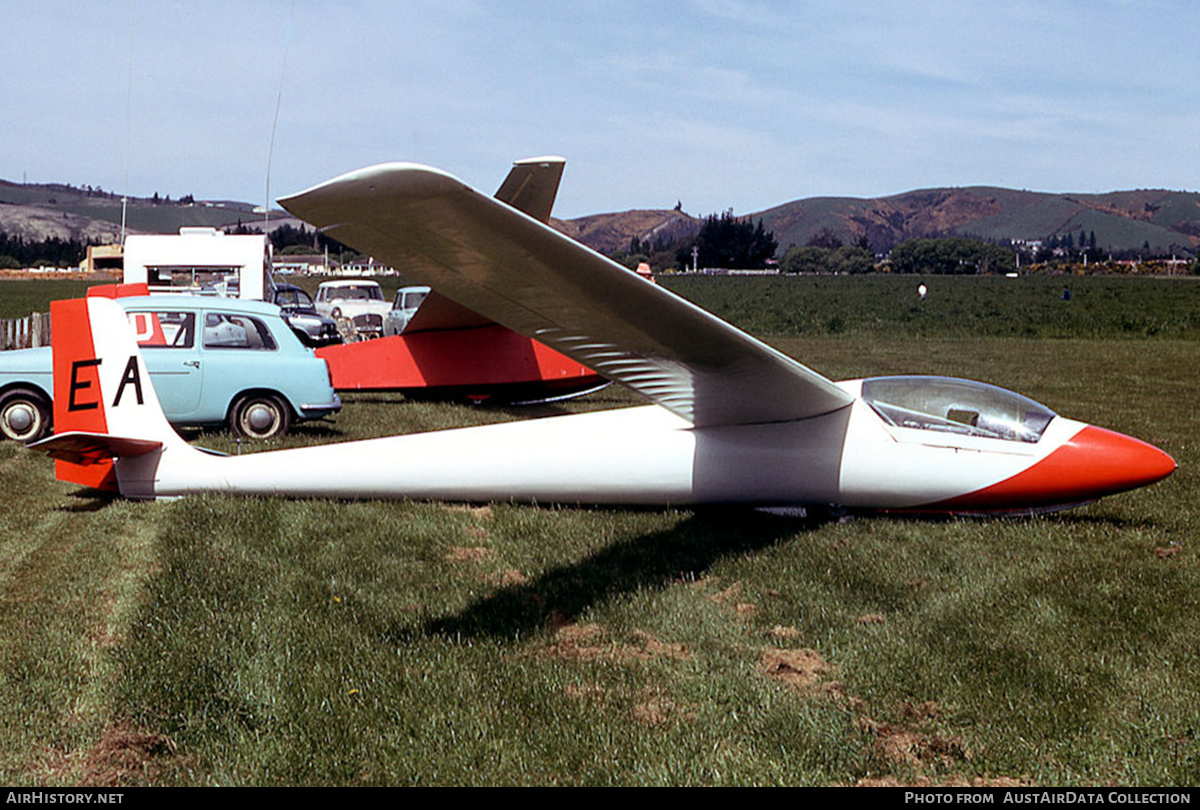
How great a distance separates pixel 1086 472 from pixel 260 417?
8805 millimetres

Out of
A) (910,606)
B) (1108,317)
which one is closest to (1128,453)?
(910,606)

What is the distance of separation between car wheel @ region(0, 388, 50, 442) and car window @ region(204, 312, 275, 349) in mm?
2064

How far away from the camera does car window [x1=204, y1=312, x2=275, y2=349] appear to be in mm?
11186

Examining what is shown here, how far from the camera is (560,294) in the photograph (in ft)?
16.6

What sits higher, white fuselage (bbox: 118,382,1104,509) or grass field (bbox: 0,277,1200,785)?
white fuselage (bbox: 118,382,1104,509)

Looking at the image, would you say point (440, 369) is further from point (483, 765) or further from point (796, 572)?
point (483, 765)

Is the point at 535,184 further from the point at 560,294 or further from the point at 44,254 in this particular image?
the point at 44,254

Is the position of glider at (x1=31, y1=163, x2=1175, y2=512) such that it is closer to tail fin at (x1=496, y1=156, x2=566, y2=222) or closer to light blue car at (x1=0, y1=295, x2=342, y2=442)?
light blue car at (x1=0, y1=295, x2=342, y2=442)

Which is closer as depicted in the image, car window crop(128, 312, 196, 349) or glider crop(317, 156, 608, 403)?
car window crop(128, 312, 196, 349)

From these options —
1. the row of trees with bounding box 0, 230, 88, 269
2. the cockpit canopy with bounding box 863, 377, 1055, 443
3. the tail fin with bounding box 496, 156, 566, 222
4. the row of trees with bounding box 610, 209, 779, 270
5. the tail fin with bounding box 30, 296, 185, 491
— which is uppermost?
the row of trees with bounding box 610, 209, 779, 270

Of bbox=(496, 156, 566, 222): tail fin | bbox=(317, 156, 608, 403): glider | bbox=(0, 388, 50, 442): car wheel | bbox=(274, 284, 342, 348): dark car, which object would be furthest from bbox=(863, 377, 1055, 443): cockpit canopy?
bbox=(274, 284, 342, 348): dark car

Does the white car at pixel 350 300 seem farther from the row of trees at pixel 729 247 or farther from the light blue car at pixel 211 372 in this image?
the row of trees at pixel 729 247

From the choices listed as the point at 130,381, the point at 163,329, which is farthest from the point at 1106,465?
the point at 163,329

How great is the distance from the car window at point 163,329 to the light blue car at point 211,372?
11mm
